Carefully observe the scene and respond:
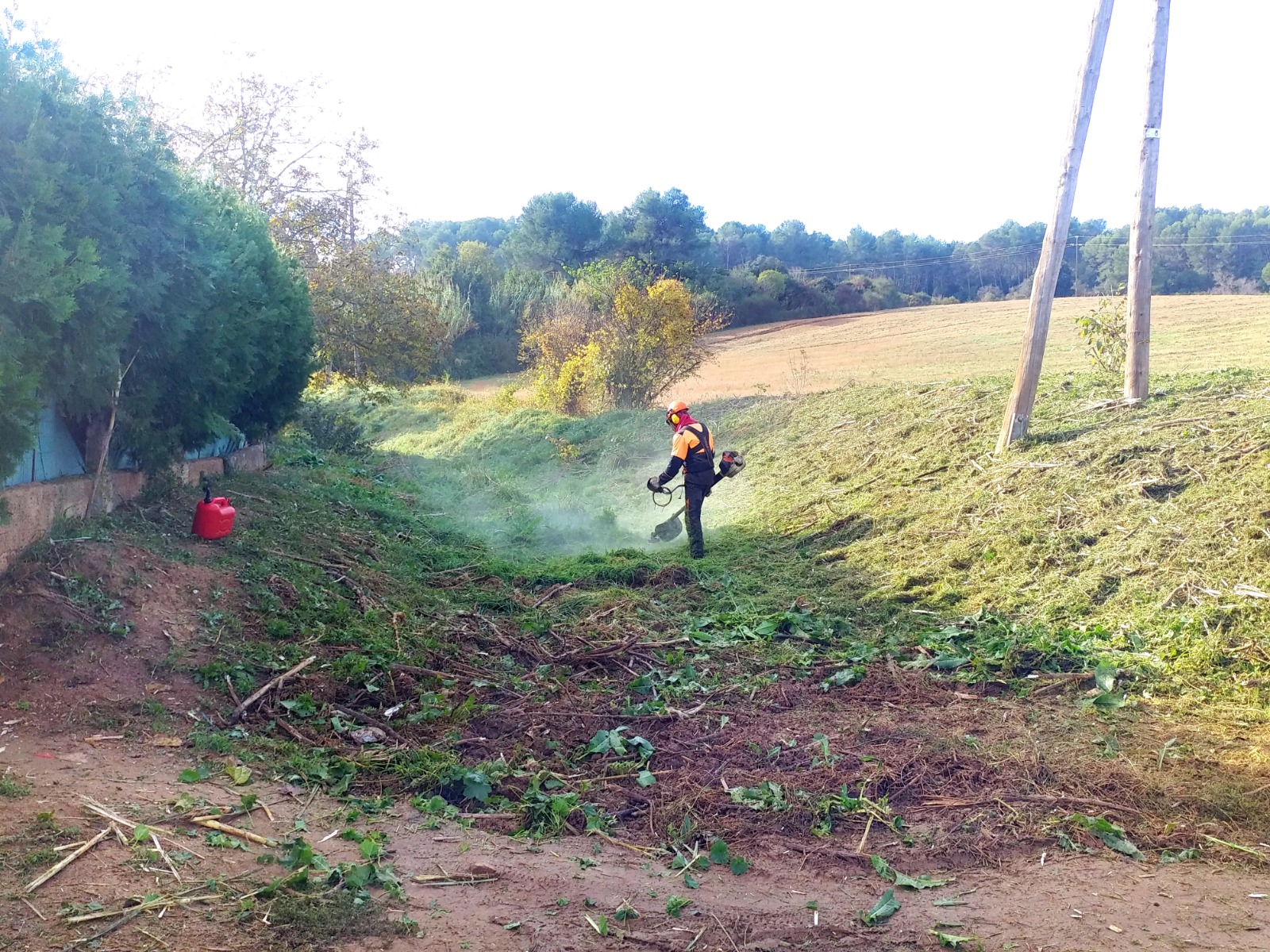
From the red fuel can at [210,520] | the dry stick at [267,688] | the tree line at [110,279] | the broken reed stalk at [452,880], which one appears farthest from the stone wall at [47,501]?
the broken reed stalk at [452,880]

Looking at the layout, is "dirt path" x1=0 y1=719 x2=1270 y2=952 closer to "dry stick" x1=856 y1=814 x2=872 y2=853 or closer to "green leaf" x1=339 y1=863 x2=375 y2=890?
"dry stick" x1=856 y1=814 x2=872 y2=853

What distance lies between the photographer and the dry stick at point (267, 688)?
20.9 ft

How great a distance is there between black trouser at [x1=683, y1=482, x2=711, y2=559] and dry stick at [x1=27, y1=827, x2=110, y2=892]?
8.56m

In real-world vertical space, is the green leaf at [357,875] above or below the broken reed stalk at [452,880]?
above

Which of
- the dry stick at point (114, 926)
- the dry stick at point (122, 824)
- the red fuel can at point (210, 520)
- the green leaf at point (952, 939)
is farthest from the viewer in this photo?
the red fuel can at point (210, 520)

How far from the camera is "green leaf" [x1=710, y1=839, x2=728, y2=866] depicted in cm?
495

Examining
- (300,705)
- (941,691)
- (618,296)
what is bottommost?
(941,691)

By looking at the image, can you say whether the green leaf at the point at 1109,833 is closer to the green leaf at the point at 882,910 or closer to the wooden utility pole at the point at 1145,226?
the green leaf at the point at 882,910

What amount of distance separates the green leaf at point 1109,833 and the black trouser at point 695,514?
7.29 m

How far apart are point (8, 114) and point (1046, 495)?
10.3 meters

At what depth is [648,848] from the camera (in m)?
5.07

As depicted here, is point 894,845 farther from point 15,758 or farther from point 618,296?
point 618,296

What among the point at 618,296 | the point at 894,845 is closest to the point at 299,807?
the point at 894,845

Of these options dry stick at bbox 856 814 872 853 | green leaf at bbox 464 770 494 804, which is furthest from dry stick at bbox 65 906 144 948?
dry stick at bbox 856 814 872 853
